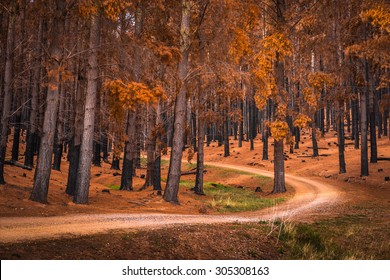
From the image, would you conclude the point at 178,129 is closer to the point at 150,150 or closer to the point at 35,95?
the point at 150,150

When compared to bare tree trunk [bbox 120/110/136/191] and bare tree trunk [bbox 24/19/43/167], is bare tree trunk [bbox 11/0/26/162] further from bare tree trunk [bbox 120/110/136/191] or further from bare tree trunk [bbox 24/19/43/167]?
bare tree trunk [bbox 120/110/136/191]

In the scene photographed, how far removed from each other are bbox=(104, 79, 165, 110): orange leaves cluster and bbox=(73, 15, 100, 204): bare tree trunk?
1.82m

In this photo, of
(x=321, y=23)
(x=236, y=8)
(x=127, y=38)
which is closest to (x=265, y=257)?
(x=127, y=38)

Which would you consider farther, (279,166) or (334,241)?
(279,166)

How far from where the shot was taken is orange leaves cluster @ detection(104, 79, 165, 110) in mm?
10852

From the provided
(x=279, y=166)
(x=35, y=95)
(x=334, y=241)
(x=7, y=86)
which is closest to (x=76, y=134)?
(x=7, y=86)

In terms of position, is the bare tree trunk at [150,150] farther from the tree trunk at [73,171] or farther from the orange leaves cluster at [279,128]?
the orange leaves cluster at [279,128]

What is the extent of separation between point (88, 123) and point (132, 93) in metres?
2.61

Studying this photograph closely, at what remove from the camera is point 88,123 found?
41.7 feet

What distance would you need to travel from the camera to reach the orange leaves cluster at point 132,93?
10.9 metres

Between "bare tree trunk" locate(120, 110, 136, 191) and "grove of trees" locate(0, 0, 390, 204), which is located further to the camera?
"bare tree trunk" locate(120, 110, 136, 191)

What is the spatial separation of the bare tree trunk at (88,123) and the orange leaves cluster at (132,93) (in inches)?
71.6

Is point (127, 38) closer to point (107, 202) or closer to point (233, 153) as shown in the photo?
point (107, 202)

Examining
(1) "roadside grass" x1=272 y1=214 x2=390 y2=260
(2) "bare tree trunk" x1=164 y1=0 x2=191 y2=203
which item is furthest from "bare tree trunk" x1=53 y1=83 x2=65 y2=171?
(1) "roadside grass" x1=272 y1=214 x2=390 y2=260
